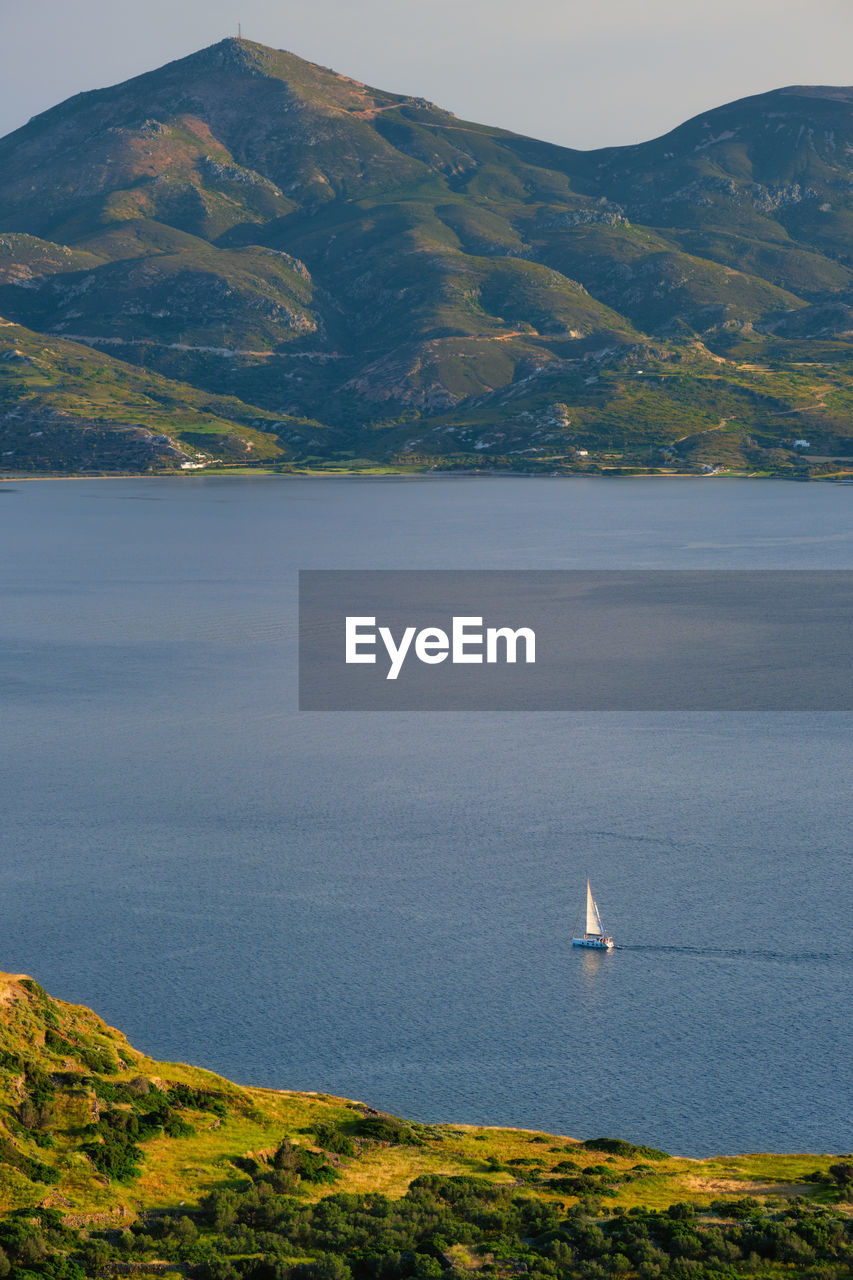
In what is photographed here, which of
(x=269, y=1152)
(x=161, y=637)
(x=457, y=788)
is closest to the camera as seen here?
(x=269, y=1152)

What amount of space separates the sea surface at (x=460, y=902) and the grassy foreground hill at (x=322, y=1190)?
14.8 ft

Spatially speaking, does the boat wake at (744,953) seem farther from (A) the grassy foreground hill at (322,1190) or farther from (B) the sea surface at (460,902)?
(A) the grassy foreground hill at (322,1190)

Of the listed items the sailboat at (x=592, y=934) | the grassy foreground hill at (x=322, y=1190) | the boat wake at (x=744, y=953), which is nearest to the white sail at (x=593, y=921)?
the sailboat at (x=592, y=934)

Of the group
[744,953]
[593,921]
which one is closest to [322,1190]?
[593,921]

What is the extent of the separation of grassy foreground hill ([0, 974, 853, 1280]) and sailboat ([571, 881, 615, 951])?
16.7 m

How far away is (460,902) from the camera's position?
76.6 metres

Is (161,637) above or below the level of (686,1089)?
above

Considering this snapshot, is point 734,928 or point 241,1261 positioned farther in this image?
point 734,928

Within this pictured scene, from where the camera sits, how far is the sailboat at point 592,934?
232 ft

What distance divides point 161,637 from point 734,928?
94022mm

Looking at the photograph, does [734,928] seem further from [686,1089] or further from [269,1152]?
[269,1152]

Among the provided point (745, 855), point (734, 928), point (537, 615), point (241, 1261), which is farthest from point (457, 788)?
point (537, 615)

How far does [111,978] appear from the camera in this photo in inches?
2650

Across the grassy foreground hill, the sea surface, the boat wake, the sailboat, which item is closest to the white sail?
the sailboat
